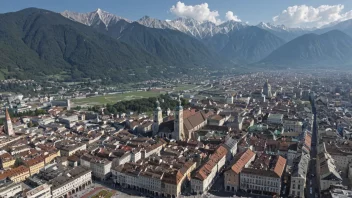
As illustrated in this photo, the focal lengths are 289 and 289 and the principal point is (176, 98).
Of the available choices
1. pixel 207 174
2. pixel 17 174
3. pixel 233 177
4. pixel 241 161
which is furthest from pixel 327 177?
pixel 17 174

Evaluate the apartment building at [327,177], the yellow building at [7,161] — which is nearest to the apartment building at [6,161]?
the yellow building at [7,161]

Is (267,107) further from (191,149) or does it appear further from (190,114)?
(191,149)

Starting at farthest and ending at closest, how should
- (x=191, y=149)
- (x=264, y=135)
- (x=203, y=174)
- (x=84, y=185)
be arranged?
(x=264, y=135) → (x=191, y=149) → (x=84, y=185) → (x=203, y=174)

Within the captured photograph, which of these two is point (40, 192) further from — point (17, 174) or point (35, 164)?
point (35, 164)

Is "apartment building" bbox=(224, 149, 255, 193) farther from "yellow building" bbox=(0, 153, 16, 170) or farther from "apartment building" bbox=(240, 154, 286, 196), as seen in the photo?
"yellow building" bbox=(0, 153, 16, 170)

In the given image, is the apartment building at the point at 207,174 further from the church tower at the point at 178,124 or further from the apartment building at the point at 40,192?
the apartment building at the point at 40,192

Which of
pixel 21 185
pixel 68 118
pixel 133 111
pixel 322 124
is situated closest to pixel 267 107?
pixel 322 124

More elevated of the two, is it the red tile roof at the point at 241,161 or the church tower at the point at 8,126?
the church tower at the point at 8,126
